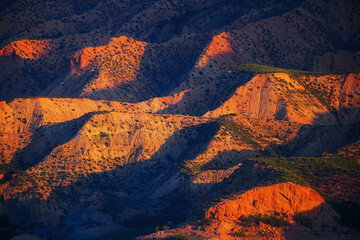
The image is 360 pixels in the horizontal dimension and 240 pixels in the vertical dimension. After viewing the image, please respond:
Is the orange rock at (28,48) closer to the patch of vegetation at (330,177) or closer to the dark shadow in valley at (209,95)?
the dark shadow in valley at (209,95)

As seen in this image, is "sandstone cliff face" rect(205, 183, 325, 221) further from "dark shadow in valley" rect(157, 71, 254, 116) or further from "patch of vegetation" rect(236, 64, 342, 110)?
"patch of vegetation" rect(236, 64, 342, 110)

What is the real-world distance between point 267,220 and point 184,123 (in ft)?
103

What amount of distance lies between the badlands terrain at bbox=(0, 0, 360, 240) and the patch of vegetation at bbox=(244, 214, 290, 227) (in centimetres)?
15

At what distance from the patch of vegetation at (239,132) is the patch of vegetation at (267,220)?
2309 centimetres

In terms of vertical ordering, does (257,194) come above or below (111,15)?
below

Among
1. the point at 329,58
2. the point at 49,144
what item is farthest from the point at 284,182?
the point at 329,58

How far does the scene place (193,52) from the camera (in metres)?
141

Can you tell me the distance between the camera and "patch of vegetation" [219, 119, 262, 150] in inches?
4021

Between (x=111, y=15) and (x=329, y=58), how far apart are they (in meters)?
47.0

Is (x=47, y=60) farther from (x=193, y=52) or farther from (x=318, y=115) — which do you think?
(x=318, y=115)

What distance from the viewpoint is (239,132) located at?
340 ft

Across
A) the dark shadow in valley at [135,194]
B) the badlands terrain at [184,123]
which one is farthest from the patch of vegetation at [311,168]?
the dark shadow in valley at [135,194]

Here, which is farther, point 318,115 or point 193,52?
point 193,52

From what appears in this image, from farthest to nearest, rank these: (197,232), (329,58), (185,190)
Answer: (329,58) → (185,190) → (197,232)
